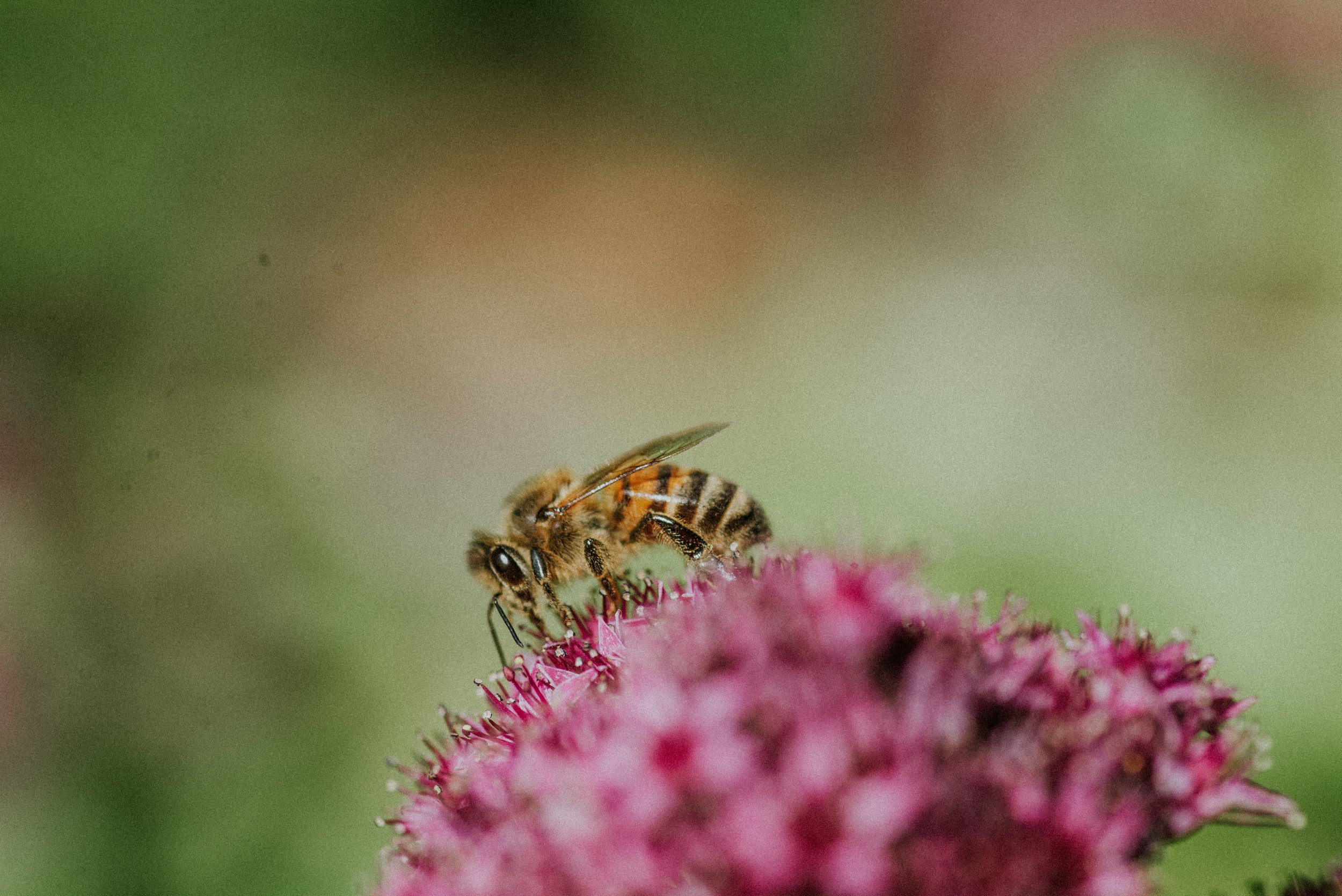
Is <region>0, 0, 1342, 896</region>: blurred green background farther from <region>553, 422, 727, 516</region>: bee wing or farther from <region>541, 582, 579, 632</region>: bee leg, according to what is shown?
<region>541, 582, 579, 632</region>: bee leg

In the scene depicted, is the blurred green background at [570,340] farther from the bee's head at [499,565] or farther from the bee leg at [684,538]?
the bee's head at [499,565]

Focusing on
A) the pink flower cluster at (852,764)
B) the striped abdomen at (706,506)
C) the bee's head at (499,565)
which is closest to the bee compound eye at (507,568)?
the bee's head at (499,565)

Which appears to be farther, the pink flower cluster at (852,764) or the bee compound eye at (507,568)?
the bee compound eye at (507,568)

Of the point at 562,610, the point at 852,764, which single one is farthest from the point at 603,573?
the point at 852,764

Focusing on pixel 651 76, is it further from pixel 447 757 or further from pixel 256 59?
pixel 447 757

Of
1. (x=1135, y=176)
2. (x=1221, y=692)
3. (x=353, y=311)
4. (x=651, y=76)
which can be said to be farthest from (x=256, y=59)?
(x=1221, y=692)

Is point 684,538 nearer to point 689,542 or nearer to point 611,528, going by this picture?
point 689,542
